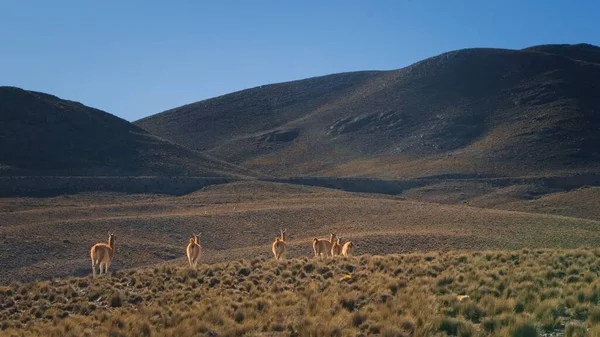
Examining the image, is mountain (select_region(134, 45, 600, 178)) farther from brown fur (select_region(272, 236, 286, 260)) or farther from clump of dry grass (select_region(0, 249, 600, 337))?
clump of dry grass (select_region(0, 249, 600, 337))

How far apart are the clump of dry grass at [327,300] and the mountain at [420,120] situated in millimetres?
65702

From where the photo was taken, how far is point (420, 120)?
11525 cm

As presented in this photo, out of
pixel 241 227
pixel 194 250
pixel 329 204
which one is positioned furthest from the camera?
pixel 329 204

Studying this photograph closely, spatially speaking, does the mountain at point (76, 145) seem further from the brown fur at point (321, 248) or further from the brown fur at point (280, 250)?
the brown fur at point (280, 250)

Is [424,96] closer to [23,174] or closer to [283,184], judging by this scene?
[283,184]

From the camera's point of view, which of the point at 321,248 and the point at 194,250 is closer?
the point at 194,250

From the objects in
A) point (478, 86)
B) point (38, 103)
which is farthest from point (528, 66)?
point (38, 103)

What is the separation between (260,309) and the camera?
43.6 ft

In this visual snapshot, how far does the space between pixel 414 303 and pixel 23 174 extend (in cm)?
6534

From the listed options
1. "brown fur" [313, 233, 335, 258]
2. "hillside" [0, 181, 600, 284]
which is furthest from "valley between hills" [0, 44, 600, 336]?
"brown fur" [313, 233, 335, 258]

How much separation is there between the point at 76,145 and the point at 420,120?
58934mm

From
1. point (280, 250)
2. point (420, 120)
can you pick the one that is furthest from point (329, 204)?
point (420, 120)

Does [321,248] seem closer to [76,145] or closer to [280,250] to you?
[280,250]

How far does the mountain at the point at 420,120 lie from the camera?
90.9 meters
